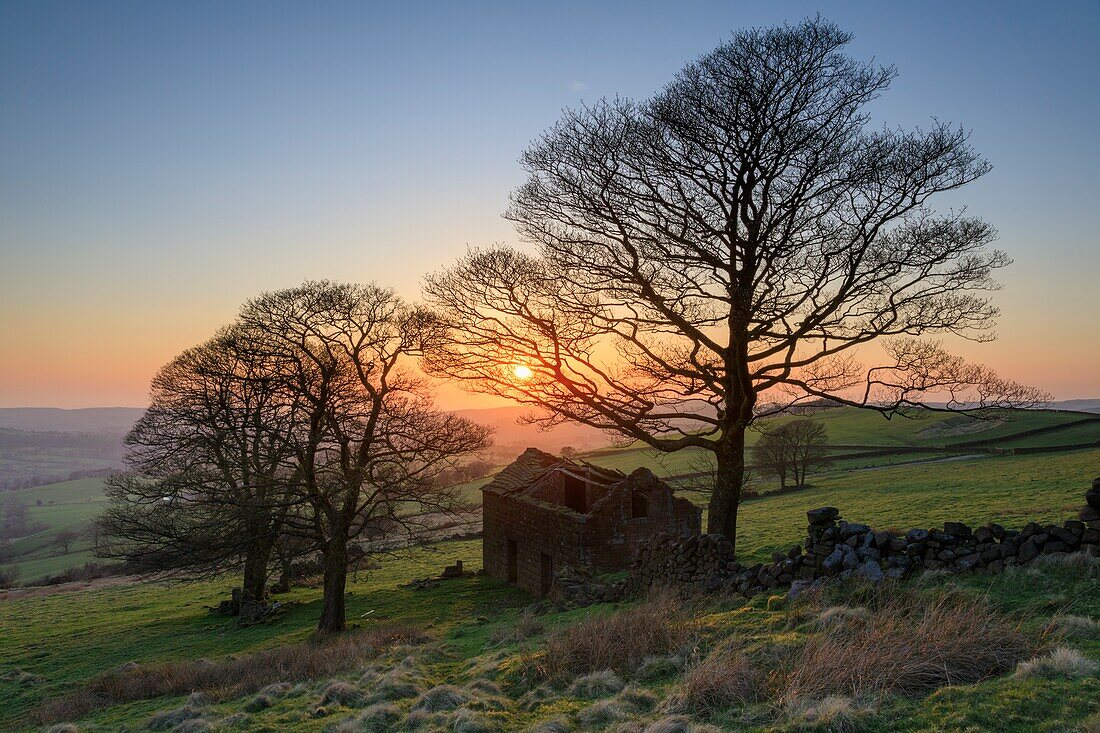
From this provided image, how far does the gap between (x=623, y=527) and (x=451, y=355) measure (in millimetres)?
10922

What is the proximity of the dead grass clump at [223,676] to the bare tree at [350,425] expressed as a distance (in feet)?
14.8

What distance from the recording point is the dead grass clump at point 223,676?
12.9 metres

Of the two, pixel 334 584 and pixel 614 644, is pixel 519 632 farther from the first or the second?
pixel 334 584

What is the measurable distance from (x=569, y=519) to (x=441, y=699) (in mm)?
14444

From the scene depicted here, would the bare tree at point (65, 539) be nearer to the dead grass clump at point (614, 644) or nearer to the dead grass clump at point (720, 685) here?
the dead grass clump at point (614, 644)

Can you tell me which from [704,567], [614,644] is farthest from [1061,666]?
[704,567]

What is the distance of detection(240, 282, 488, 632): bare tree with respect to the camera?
66.3 feet

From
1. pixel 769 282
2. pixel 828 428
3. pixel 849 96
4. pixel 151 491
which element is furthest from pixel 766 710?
pixel 828 428

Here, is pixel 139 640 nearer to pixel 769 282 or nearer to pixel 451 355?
pixel 451 355

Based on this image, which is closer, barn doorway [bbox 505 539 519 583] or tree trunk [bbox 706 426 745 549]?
tree trunk [bbox 706 426 745 549]

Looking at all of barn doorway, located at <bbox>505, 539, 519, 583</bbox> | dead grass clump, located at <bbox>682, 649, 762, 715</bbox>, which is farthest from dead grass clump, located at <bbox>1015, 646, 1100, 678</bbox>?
barn doorway, located at <bbox>505, 539, 519, 583</bbox>

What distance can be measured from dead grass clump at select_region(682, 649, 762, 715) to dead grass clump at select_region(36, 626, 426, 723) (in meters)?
7.67

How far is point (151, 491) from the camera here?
24312 millimetres

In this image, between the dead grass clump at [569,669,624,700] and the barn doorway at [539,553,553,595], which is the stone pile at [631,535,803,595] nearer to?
the dead grass clump at [569,669,624,700]
